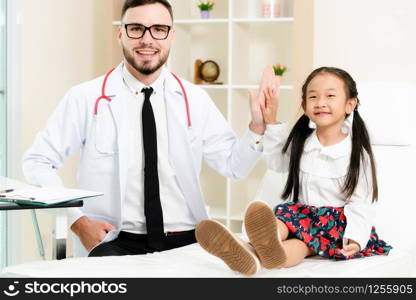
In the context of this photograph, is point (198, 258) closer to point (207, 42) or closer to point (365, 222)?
point (365, 222)

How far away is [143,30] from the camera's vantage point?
2137 millimetres

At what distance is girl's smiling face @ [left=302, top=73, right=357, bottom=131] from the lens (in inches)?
74.4

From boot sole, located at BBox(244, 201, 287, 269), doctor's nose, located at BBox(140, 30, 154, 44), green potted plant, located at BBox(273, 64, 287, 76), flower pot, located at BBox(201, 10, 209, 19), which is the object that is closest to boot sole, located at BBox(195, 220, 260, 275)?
boot sole, located at BBox(244, 201, 287, 269)

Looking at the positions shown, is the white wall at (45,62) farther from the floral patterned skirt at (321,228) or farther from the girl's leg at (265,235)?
the girl's leg at (265,235)

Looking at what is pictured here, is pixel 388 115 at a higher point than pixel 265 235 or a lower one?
higher

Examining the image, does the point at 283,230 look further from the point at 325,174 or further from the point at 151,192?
the point at 151,192

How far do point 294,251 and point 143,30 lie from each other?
0.94 m

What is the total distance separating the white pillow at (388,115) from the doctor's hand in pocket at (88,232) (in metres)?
1.00

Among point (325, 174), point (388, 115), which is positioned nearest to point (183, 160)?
point (325, 174)

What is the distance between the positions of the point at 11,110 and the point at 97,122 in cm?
90

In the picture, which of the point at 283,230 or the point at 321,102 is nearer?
the point at 283,230

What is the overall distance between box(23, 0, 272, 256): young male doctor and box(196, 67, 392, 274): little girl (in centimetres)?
15

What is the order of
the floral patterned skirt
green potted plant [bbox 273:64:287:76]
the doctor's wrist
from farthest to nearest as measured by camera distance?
green potted plant [bbox 273:64:287:76] → the doctor's wrist → the floral patterned skirt

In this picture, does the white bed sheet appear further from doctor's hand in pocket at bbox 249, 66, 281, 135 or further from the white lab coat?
doctor's hand in pocket at bbox 249, 66, 281, 135
